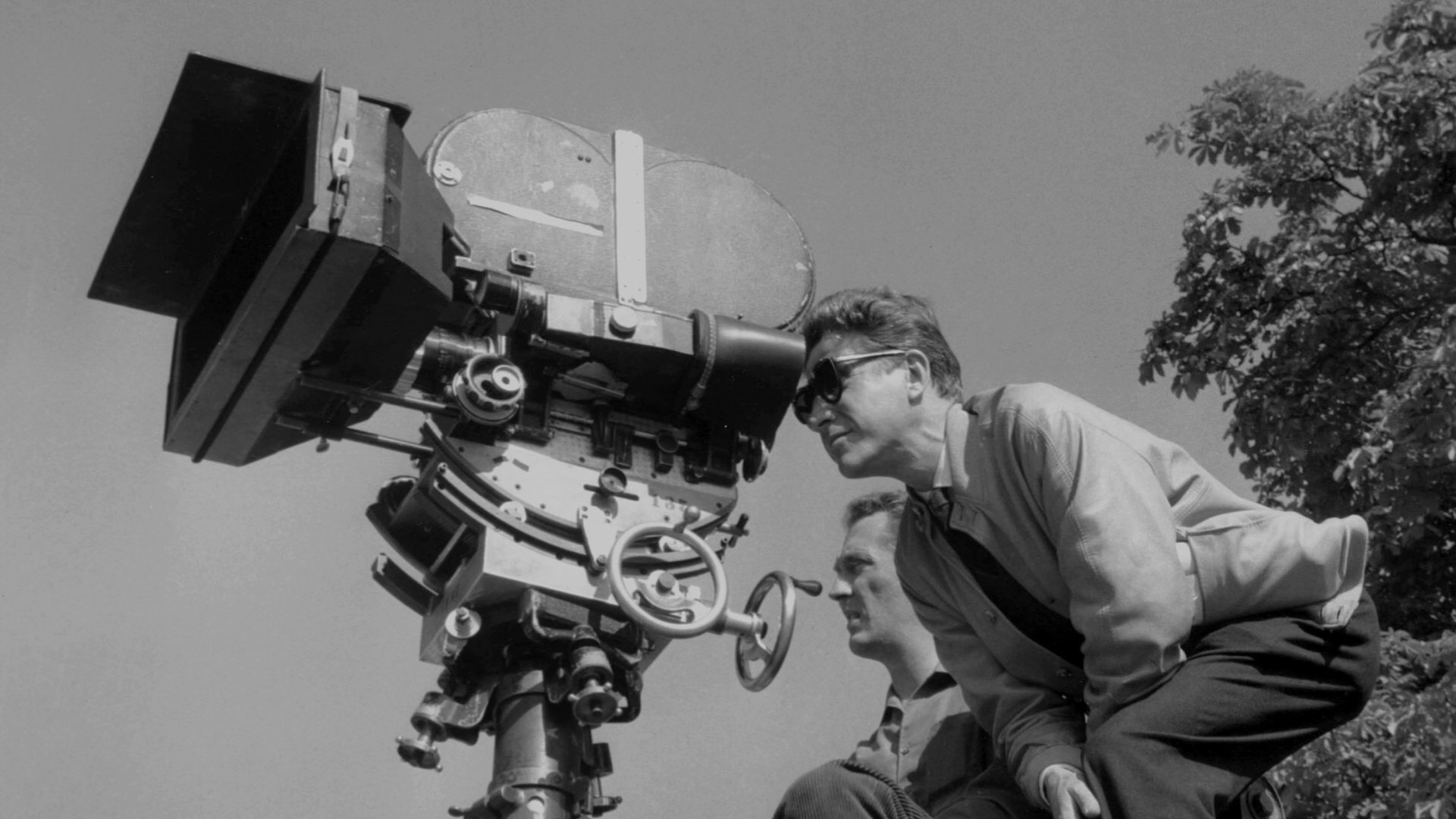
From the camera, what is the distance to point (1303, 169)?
9.52 meters

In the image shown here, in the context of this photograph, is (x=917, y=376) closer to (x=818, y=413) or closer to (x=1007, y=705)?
(x=818, y=413)

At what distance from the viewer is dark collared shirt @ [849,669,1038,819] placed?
12.1 feet

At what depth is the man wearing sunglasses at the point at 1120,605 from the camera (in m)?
3.23

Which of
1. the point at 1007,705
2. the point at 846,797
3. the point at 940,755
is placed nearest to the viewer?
the point at 846,797

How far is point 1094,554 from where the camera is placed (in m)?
3.30

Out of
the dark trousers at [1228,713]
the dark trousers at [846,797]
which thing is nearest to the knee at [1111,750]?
the dark trousers at [1228,713]

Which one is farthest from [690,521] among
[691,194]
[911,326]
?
[911,326]

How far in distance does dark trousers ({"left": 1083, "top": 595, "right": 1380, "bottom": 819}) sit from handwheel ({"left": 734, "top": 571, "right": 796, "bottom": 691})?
1.82 m

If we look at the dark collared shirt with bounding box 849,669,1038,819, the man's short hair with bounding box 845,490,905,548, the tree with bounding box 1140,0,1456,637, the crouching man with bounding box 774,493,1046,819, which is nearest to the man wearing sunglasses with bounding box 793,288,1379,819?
the dark collared shirt with bounding box 849,669,1038,819

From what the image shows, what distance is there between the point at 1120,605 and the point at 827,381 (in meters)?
0.98

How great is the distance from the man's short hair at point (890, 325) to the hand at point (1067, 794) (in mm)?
1003

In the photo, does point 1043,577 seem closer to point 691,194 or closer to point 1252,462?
point 691,194

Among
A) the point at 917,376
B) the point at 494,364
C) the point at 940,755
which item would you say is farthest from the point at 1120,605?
the point at 494,364

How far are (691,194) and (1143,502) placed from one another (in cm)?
405
